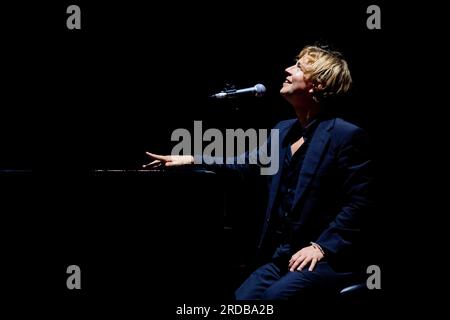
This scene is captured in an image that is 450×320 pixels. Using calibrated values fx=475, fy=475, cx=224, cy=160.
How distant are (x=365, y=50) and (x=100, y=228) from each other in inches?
85.9

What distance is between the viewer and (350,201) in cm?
252

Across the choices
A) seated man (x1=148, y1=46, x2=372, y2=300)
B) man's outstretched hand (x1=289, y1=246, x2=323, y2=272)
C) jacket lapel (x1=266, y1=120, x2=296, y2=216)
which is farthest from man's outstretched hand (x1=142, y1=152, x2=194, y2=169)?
man's outstretched hand (x1=289, y1=246, x2=323, y2=272)

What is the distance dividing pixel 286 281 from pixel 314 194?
50cm

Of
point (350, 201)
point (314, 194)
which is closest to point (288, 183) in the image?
point (314, 194)

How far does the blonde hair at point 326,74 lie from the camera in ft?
9.02

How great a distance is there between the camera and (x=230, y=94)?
108 inches

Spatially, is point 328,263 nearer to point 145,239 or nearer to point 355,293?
point 355,293

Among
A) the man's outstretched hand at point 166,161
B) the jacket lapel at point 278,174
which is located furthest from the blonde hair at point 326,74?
the man's outstretched hand at point 166,161

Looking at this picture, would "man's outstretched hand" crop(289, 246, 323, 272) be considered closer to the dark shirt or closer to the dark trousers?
the dark trousers

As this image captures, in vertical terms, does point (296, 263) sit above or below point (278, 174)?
below

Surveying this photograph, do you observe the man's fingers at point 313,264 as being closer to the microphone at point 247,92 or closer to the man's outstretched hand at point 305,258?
the man's outstretched hand at point 305,258

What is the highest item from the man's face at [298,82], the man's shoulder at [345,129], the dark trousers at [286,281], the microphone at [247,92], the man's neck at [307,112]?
the man's face at [298,82]

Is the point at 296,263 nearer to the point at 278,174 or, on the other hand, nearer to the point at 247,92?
the point at 278,174

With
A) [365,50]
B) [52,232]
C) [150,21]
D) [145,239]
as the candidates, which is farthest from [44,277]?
[365,50]
